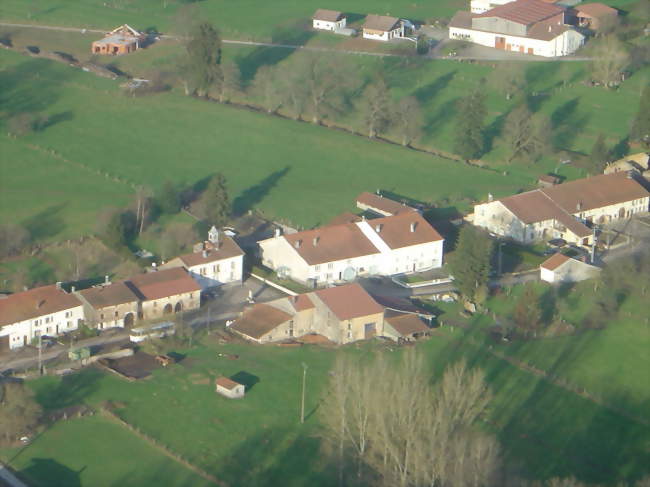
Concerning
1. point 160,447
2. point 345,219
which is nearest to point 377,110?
point 345,219

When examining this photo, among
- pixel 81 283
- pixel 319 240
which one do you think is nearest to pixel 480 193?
pixel 319 240

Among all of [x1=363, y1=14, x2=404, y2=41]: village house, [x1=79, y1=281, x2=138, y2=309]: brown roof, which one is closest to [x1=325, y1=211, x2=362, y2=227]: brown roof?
[x1=79, y1=281, x2=138, y2=309]: brown roof

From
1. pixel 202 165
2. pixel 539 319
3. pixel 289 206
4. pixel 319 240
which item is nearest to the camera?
pixel 539 319

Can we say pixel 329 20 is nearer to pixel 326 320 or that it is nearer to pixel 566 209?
pixel 566 209

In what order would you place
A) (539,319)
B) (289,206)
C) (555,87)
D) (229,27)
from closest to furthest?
1. (539,319)
2. (289,206)
3. (555,87)
4. (229,27)

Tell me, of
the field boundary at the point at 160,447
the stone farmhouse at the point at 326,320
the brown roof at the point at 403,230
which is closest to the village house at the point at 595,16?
the brown roof at the point at 403,230

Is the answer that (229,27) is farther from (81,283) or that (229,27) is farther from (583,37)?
(81,283)

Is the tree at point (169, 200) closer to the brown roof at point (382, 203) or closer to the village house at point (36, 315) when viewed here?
the brown roof at point (382, 203)
